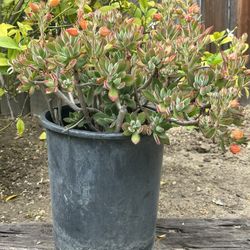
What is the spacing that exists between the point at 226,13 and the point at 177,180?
1386 mm

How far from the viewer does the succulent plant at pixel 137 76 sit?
1.48 m

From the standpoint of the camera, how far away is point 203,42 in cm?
167

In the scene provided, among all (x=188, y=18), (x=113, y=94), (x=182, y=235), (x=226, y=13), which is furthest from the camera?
(x=226, y=13)

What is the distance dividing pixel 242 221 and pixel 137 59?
991 mm

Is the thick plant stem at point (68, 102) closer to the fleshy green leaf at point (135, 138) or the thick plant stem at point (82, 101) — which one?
the thick plant stem at point (82, 101)

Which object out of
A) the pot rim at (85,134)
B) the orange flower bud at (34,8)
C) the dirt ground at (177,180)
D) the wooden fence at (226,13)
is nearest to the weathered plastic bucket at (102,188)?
the pot rim at (85,134)

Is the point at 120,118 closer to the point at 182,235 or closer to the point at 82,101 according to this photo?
the point at 82,101

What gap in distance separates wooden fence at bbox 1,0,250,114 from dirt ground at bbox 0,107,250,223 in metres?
0.78

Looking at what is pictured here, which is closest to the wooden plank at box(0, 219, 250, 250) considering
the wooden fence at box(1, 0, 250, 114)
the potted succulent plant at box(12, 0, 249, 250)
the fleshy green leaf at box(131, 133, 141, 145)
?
the potted succulent plant at box(12, 0, 249, 250)

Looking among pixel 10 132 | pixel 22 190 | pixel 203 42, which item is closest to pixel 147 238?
Answer: pixel 203 42

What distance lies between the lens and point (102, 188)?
170 cm

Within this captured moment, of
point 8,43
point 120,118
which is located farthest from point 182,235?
point 8,43

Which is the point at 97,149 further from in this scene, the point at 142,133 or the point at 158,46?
the point at 158,46

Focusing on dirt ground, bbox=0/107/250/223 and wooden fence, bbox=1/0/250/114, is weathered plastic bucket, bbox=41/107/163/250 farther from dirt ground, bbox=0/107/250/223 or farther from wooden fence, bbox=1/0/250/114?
wooden fence, bbox=1/0/250/114
